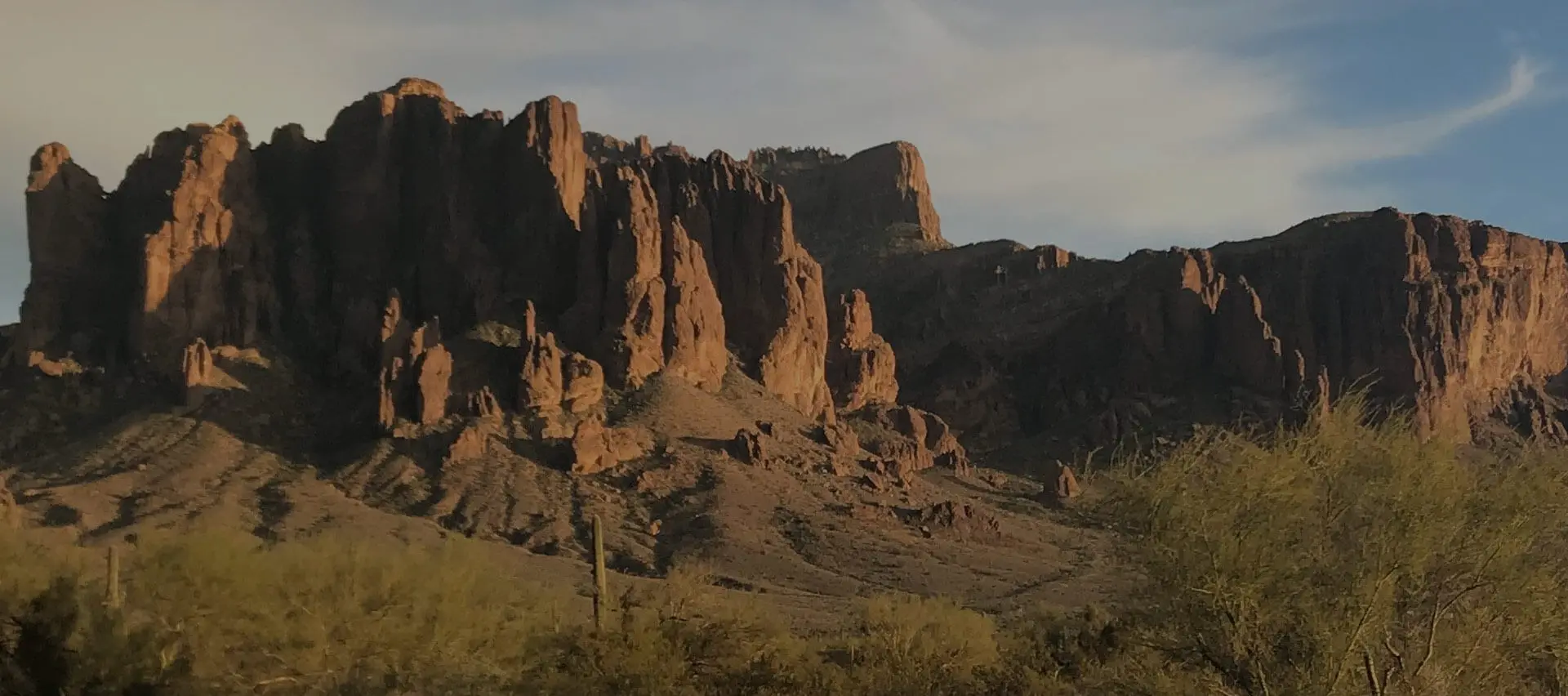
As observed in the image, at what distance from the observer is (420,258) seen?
9888 cm

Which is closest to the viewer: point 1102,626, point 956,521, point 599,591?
point 599,591

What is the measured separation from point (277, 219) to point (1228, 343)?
286ft

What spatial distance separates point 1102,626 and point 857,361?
84050 millimetres

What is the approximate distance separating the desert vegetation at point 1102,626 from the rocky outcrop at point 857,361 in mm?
82778

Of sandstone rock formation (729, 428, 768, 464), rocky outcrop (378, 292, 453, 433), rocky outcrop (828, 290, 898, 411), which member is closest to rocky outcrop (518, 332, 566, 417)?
rocky outcrop (378, 292, 453, 433)

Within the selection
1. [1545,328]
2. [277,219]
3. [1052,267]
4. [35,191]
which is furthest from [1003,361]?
[35,191]

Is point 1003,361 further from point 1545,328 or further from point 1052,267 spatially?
point 1545,328

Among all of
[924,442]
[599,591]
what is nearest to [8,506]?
[599,591]

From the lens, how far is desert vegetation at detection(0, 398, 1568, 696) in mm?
15273

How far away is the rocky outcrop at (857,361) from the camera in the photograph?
114750mm

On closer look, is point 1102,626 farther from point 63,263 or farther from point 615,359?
point 63,263

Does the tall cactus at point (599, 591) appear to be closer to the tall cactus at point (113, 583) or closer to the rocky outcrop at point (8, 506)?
the tall cactus at point (113, 583)

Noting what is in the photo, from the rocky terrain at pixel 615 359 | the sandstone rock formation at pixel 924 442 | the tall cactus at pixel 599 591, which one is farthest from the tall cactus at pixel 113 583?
the sandstone rock formation at pixel 924 442

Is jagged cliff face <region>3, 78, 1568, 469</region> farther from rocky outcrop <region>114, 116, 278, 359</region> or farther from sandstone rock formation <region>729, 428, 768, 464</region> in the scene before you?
sandstone rock formation <region>729, 428, 768, 464</region>
